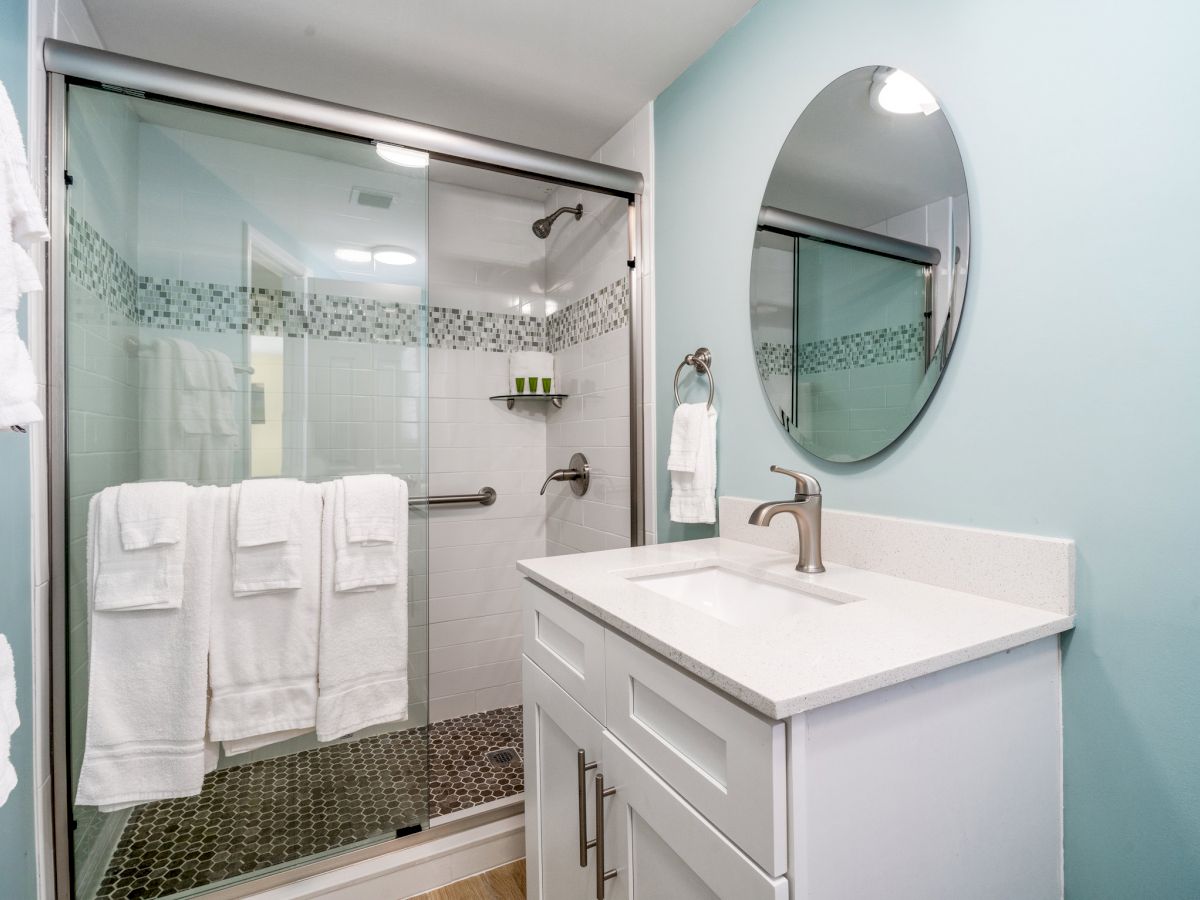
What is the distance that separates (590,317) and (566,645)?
1.41 meters

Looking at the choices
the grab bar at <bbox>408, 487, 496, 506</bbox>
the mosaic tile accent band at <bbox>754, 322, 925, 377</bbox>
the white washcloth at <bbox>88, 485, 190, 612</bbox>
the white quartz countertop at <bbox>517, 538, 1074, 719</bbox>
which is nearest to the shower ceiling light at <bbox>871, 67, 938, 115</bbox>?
the mosaic tile accent band at <bbox>754, 322, 925, 377</bbox>

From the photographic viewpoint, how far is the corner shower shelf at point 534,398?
233 cm

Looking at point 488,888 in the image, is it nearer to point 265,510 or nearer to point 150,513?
point 265,510

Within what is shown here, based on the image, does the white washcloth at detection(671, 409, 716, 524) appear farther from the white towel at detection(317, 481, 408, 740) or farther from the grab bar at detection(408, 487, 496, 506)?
the grab bar at detection(408, 487, 496, 506)

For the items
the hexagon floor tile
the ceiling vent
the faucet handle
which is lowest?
the hexagon floor tile

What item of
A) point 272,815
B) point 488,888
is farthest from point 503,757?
point 272,815

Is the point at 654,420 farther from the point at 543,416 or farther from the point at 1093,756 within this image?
the point at 1093,756

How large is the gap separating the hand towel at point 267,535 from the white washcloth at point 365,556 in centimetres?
8

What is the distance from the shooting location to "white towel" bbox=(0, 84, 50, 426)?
0.58 m

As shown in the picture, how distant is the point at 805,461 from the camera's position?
51.4 inches

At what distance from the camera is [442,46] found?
5.10 ft

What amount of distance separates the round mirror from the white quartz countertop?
325 mm

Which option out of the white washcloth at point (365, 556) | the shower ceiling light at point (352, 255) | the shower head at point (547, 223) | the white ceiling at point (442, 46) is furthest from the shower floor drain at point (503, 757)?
the white ceiling at point (442, 46)

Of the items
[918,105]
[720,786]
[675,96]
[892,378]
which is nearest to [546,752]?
[720,786]
